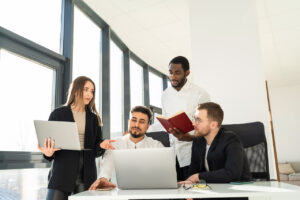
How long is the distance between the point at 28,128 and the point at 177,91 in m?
1.30

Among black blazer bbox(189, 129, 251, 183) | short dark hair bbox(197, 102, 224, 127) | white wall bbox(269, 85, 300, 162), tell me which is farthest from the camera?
white wall bbox(269, 85, 300, 162)

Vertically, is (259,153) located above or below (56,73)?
below

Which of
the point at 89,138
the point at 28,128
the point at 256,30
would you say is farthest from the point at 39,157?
the point at 256,30

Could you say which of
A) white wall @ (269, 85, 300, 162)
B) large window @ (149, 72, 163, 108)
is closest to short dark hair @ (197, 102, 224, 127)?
large window @ (149, 72, 163, 108)

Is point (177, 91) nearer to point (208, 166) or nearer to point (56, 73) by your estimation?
point (208, 166)

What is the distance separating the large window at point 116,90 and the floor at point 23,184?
61.9 inches

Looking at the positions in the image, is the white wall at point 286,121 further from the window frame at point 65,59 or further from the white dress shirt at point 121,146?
the white dress shirt at point 121,146

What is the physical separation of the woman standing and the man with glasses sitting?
535mm

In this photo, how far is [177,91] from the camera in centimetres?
222

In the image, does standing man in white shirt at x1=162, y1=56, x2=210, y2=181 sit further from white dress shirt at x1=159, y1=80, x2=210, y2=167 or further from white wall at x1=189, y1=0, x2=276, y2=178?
white wall at x1=189, y1=0, x2=276, y2=178

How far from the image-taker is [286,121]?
292 inches

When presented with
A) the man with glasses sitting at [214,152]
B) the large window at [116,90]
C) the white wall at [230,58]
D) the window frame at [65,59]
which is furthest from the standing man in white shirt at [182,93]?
the large window at [116,90]

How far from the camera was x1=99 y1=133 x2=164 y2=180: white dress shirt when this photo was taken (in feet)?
5.20

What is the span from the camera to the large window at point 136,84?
191 inches
